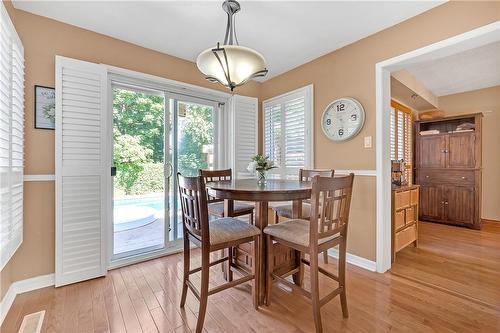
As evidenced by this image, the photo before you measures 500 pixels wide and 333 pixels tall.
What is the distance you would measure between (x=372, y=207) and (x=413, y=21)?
1826mm

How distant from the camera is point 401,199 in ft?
9.09

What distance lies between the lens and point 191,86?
9.86 feet

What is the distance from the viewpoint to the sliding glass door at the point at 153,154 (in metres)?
2.65

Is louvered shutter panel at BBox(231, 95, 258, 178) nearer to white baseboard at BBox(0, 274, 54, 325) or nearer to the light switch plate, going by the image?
the light switch plate

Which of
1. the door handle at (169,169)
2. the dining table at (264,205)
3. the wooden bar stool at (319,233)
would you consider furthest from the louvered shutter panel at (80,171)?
the wooden bar stool at (319,233)

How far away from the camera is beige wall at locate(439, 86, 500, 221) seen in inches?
164

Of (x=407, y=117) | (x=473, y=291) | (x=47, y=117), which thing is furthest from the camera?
(x=407, y=117)

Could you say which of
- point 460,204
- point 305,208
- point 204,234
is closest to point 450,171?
point 460,204


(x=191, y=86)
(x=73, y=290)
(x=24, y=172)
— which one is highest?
(x=191, y=86)

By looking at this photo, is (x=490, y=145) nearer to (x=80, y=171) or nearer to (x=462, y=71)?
(x=462, y=71)

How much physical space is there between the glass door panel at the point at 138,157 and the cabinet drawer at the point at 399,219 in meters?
2.71

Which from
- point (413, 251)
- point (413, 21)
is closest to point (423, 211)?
point (413, 251)

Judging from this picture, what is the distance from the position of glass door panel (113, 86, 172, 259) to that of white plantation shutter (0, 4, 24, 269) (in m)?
0.78

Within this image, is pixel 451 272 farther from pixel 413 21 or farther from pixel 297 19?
pixel 297 19
